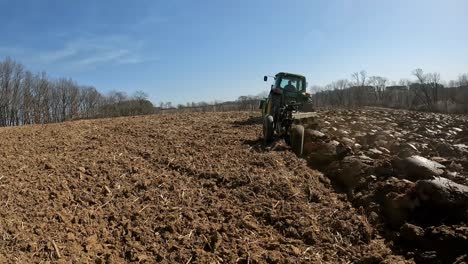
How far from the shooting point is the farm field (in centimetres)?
373

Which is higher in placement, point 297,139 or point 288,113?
point 288,113

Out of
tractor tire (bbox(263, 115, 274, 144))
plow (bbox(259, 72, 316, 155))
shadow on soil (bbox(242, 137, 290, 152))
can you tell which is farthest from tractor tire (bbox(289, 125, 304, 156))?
tractor tire (bbox(263, 115, 274, 144))

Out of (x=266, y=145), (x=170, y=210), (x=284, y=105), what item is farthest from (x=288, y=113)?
(x=170, y=210)

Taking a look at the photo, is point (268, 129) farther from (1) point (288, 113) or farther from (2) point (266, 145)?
(1) point (288, 113)

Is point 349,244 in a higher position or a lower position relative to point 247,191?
lower

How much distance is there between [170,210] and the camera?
14.9ft

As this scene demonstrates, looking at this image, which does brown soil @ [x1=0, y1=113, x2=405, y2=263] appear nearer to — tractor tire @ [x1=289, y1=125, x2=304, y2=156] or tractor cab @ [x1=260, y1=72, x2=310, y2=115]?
tractor tire @ [x1=289, y1=125, x2=304, y2=156]

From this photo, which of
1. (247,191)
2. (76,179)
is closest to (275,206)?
(247,191)

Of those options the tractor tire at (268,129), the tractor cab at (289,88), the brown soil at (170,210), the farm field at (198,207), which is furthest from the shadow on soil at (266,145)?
the tractor cab at (289,88)

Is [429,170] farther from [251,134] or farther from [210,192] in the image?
[251,134]

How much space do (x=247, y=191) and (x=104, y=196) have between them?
5.98ft

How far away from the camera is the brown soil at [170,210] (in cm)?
373

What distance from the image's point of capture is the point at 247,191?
5.15m

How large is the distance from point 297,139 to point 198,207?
338 centimetres
